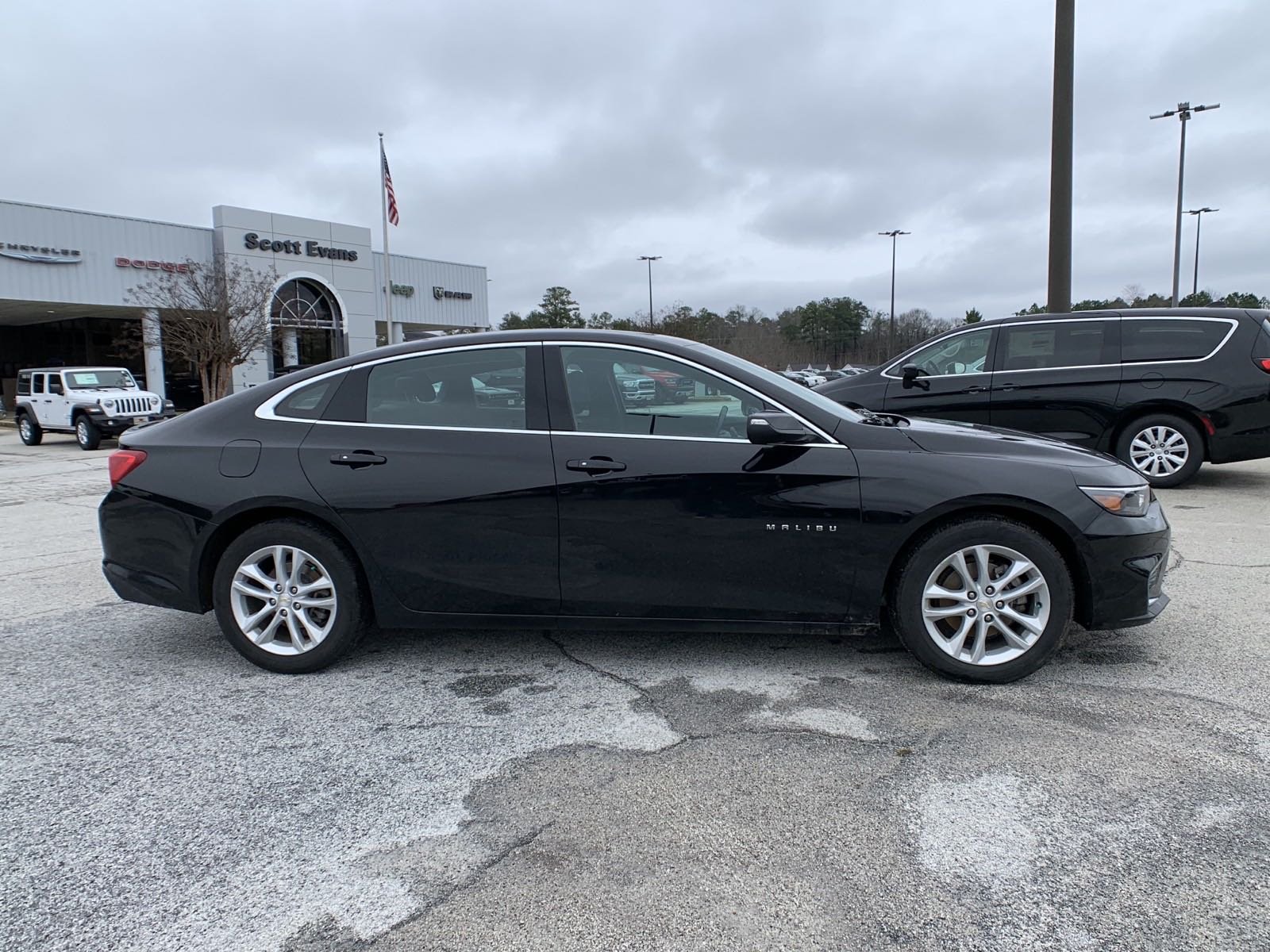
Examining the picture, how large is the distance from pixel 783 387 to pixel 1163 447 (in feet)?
20.7

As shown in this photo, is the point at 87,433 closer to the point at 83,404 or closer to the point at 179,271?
the point at 83,404

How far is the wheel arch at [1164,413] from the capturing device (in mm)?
8195

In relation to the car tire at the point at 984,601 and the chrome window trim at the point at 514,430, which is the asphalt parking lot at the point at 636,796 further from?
the chrome window trim at the point at 514,430

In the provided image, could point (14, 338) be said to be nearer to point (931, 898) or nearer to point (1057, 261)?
point (1057, 261)

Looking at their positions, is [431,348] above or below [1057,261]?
below

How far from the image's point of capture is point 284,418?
159 inches

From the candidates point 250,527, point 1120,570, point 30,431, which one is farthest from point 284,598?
point 30,431

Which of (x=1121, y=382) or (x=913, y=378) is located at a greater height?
(x=913, y=378)

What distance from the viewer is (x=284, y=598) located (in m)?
3.95

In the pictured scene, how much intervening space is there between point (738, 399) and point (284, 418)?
208cm

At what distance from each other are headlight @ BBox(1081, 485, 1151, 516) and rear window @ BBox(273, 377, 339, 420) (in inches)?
132

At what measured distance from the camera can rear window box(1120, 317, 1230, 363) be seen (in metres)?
8.23

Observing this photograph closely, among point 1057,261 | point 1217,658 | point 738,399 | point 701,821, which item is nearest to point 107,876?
point 701,821

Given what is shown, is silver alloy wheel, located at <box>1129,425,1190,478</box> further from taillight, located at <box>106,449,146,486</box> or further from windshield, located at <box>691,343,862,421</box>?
taillight, located at <box>106,449,146,486</box>
